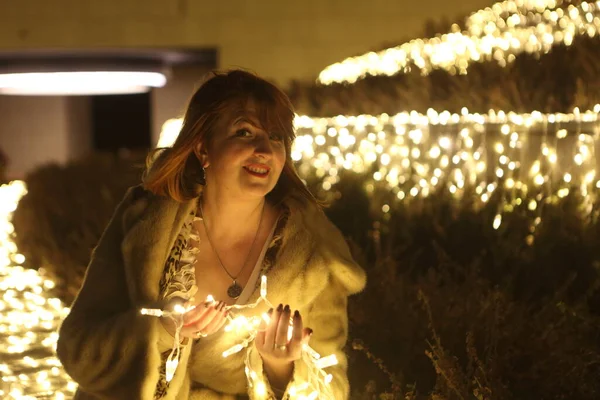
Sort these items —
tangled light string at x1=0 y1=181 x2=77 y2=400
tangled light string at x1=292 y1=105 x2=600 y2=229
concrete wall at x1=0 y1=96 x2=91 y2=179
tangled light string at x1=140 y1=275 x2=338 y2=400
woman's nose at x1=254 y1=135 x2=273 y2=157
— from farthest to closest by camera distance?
concrete wall at x1=0 y1=96 x2=91 y2=179, tangled light string at x1=292 y1=105 x2=600 y2=229, tangled light string at x1=0 y1=181 x2=77 y2=400, woman's nose at x1=254 y1=135 x2=273 y2=157, tangled light string at x1=140 y1=275 x2=338 y2=400

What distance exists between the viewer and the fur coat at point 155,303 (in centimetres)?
291

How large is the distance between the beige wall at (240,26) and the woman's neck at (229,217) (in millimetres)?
16268

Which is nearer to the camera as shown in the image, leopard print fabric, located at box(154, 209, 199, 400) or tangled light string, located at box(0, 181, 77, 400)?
leopard print fabric, located at box(154, 209, 199, 400)

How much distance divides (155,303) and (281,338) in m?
0.42

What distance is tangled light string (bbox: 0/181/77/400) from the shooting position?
5.06 meters

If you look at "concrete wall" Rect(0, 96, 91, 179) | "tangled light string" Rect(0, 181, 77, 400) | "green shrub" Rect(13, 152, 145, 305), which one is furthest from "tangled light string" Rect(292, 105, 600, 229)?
"concrete wall" Rect(0, 96, 91, 179)

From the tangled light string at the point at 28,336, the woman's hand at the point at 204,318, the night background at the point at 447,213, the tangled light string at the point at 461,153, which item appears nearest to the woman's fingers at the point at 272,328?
the woman's hand at the point at 204,318

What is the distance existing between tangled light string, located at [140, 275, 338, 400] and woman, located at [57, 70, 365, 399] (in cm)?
2

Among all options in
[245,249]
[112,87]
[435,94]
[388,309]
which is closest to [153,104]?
[112,87]

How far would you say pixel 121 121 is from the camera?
25.0m

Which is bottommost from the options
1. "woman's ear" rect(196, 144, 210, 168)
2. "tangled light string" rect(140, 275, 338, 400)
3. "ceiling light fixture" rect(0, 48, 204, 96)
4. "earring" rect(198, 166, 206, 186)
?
"tangled light string" rect(140, 275, 338, 400)

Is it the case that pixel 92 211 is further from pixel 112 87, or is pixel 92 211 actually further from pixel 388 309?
pixel 112 87

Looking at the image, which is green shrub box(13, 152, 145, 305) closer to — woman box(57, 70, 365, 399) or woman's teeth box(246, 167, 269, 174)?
woman box(57, 70, 365, 399)

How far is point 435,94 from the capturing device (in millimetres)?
7324
